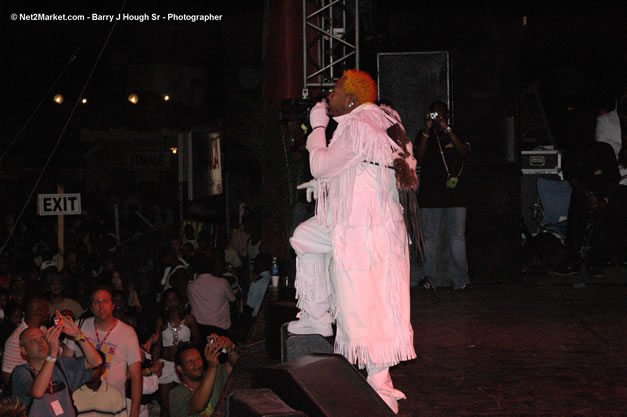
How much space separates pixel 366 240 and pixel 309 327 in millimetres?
806

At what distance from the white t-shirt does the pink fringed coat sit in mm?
2997

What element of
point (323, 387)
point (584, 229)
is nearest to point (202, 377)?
point (323, 387)

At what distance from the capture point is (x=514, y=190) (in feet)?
27.2

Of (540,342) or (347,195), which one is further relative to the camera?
(540,342)

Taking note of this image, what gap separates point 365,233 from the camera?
12.4ft

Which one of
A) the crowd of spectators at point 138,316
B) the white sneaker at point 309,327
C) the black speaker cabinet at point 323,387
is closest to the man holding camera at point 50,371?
the crowd of spectators at point 138,316

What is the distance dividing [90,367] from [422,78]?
4429 millimetres

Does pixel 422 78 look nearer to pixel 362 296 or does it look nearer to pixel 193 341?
pixel 193 341

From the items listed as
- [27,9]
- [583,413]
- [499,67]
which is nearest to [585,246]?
[499,67]

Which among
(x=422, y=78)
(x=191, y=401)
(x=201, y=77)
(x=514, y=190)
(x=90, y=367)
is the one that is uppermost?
(x=201, y=77)

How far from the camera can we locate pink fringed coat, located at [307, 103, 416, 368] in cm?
376

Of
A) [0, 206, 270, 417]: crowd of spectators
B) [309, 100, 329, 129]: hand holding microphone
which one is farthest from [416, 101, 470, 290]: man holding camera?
[309, 100, 329, 129]: hand holding microphone

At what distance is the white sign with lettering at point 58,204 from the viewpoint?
11.6 metres

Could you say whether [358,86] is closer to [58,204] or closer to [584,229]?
[584,229]
